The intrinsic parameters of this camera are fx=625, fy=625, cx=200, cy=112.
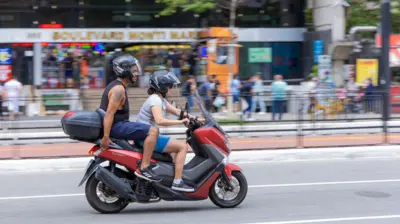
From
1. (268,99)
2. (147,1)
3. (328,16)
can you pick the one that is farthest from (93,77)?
(268,99)

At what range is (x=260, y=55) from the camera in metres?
29.8

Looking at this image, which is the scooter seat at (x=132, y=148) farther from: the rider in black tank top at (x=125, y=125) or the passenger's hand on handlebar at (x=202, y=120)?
the passenger's hand on handlebar at (x=202, y=120)

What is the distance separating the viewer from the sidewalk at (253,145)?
13070 mm

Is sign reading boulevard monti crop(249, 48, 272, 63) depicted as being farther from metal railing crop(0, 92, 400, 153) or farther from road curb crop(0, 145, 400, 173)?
road curb crop(0, 145, 400, 173)

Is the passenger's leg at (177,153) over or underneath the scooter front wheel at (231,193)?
over

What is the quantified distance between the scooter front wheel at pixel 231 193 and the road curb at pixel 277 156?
14.9 ft

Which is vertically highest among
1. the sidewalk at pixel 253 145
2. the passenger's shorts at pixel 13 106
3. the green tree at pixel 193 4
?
the green tree at pixel 193 4

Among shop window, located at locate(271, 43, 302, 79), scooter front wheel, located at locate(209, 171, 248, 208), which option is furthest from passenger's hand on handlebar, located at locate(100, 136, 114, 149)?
shop window, located at locate(271, 43, 302, 79)

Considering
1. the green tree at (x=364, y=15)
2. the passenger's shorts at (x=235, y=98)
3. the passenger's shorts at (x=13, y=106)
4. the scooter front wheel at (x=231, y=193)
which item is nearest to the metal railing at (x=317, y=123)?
the passenger's shorts at (x=235, y=98)

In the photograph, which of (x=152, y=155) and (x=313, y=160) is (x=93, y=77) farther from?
(x=152, y=155)

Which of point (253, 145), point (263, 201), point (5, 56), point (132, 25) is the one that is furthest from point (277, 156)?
point (5, 56)

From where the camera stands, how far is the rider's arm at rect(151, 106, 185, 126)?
7.27 m

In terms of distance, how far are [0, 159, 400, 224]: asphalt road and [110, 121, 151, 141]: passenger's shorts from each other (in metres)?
0.98

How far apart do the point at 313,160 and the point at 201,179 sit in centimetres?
565
